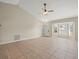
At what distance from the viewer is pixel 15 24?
8219 mm

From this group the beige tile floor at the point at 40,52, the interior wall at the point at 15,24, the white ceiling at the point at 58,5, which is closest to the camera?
the beige tile floor at the point at 40,52

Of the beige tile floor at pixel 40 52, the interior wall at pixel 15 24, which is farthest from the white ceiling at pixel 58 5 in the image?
the beige tile floor at pixel 40 52

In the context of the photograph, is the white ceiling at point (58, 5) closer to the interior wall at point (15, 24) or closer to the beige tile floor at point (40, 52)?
the interior wall at point (15, 24)

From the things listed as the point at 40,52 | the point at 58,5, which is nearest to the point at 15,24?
the point at 58,5

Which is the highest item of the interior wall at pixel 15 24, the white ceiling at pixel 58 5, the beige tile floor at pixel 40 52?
the white ceiling at pixel 58 5

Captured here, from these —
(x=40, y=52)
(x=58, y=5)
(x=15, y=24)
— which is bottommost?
(x=40, y=52)

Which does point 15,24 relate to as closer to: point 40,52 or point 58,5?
point 58,5

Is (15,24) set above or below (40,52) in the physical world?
above

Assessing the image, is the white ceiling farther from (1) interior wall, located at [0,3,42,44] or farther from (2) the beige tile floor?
(2) the beige tile floor

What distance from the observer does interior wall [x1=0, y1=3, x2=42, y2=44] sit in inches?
288

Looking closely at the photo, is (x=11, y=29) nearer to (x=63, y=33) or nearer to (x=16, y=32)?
(x=16, y=32)

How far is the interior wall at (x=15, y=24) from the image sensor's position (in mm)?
7312

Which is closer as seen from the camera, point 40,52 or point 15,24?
point 40,52

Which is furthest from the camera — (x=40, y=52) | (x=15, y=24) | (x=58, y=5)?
(x=15, y=24)
